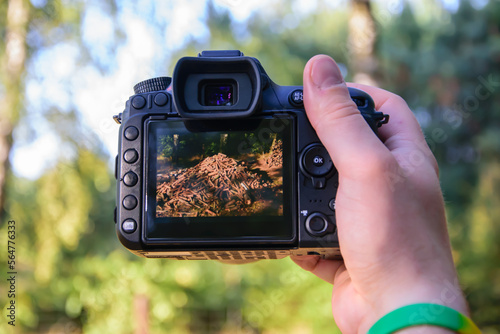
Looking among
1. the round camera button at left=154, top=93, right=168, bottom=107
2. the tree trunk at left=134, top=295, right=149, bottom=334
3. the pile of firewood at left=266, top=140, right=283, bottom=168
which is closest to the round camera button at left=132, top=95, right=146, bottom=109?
the round camera button at left=154, top=93, right=168, bottom=107

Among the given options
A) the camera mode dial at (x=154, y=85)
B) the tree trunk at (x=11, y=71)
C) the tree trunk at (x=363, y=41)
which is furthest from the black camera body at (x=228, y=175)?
the tree trunk at (x=11, y=71)

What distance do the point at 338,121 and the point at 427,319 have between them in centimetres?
53

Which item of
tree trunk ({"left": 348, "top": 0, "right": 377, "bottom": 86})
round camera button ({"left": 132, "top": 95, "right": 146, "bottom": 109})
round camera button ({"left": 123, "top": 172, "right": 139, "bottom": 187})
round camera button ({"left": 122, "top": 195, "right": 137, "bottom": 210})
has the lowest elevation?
round camera button ({"left": 122, "top": 195, "right": 137, "bottom": 210})

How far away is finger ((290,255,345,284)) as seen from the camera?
1.52 meters

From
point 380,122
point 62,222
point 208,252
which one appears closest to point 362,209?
point 380,122

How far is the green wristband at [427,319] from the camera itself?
0.99 meters

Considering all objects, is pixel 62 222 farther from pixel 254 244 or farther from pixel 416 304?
pixel 416 304

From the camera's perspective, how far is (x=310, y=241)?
1260mm

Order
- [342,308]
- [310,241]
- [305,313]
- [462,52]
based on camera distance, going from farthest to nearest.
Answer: [462,52] → [305,313] → [342,308] → [310,241]

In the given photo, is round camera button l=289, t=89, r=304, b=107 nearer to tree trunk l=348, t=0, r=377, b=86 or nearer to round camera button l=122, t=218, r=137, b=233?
round camera button l=122, t=218, r=137, b=233

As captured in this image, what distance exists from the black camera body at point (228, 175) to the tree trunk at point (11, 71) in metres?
3.17

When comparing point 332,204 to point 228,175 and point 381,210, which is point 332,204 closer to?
point 381,210

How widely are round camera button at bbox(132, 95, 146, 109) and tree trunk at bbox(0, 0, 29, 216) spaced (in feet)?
10.2

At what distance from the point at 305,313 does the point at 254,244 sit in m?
3.69
